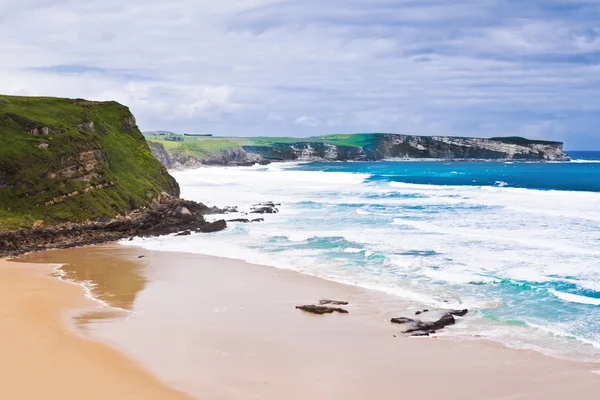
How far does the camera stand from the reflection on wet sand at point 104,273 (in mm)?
23095

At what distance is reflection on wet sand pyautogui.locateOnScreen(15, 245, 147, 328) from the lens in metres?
23.1

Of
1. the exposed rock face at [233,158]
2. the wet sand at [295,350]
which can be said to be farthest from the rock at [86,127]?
the exposed rock face at [233,158]

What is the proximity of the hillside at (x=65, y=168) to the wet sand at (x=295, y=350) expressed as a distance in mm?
13725

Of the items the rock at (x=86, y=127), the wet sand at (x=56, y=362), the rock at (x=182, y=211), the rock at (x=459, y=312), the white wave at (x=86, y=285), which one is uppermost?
the rock at (x=86, y=127)

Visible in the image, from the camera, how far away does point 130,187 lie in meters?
48.4

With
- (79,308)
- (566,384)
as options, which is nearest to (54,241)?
(79,308)

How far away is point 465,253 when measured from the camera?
33188 mm

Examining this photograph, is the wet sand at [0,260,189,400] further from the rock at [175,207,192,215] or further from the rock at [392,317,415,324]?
the rock at [175,207,192,215]

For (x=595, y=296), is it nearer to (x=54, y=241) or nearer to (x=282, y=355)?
(x=282, y=355)

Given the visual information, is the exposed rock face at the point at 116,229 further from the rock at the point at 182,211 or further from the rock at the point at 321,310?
the rock at the point at 321,310

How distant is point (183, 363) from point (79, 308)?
766 centimetres

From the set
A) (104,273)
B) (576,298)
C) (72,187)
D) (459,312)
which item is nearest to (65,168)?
(72,187)

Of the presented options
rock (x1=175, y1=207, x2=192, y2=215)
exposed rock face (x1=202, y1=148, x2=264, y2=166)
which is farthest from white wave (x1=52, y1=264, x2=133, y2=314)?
exposed rock face (x1=202, y1=148, x2=264, y2=166)

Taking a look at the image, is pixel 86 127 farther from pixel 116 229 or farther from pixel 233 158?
pixel 233 158
